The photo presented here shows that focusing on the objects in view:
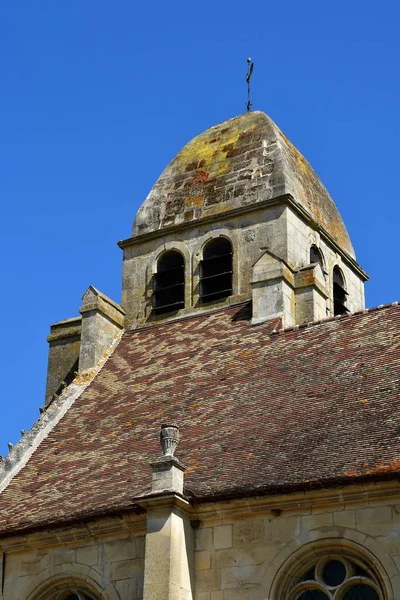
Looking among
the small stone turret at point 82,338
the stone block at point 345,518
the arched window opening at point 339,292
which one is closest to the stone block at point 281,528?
the stone block at point 345,518

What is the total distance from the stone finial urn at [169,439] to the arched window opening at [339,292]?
31.5ft

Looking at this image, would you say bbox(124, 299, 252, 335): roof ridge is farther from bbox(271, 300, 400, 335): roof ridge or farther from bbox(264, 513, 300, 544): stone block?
bbox(264, 513, 300, 544): stone block

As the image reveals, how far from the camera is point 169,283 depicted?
26.5 metres

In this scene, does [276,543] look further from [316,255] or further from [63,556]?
[316,255]

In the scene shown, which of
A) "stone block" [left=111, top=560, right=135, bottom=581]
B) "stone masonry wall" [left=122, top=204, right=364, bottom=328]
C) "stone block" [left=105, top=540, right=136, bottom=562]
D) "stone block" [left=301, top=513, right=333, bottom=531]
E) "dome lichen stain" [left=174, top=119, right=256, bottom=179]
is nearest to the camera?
"stone block" [left=301, top=513, right=333, bottom=531]

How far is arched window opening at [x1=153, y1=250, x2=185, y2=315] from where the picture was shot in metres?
26.0

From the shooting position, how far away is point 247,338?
22.5m

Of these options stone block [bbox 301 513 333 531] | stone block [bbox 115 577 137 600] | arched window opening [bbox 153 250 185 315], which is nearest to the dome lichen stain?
arched window opening [bbox 153 250 185 315]

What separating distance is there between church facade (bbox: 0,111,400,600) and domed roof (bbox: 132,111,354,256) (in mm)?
51

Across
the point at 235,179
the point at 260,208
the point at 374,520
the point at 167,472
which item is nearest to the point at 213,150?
the point at 235,179

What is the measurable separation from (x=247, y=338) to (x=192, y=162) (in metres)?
6.72

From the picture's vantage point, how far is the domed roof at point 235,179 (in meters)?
26.0

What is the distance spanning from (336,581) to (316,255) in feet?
36.4

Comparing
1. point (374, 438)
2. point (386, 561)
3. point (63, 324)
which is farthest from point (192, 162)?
point (386, 561)
